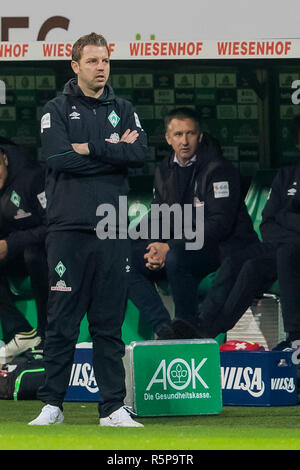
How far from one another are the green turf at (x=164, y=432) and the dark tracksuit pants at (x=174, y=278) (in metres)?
1.21

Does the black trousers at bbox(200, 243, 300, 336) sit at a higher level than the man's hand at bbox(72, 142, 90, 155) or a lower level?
lower

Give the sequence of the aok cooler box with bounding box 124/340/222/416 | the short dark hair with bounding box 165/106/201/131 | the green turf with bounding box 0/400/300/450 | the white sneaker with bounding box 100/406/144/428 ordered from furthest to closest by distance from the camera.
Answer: the short dark hair with bounding box 165/106/201/131 < the aok cooler box with bounding box 124/340/222/416 < the white sneaker with bounding box 100/406/144/428 < the green turf with bounding box 0/400/300/450

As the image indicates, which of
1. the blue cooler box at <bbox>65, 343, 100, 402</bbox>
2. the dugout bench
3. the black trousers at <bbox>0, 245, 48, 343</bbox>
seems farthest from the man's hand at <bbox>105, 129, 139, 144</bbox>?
the black trousers at <bbox>0, 245, 48, 343</bbox>

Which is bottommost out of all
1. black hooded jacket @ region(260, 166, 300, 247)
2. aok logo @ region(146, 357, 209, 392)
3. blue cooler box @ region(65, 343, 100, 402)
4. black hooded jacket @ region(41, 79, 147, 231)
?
blue cooler box @ region(65, 343, 100, 402)

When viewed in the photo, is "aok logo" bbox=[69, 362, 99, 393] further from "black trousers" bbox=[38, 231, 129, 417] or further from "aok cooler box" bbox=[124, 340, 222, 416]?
"black trousers" bbox=[38, 231, 129, 417]

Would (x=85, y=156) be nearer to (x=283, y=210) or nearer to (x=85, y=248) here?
(x=85, y=248)

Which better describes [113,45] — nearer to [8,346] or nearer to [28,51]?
[28,51]

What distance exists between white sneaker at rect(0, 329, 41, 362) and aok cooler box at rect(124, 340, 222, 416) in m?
1.98

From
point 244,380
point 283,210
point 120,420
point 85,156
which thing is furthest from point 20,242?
point 120,420

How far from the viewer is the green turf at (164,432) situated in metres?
5.26

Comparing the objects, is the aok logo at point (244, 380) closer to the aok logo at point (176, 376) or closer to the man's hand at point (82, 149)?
the aok logo at point (176, 376)

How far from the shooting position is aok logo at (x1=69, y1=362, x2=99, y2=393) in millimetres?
7879

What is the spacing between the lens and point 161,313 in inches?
345

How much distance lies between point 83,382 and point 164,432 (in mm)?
2074
